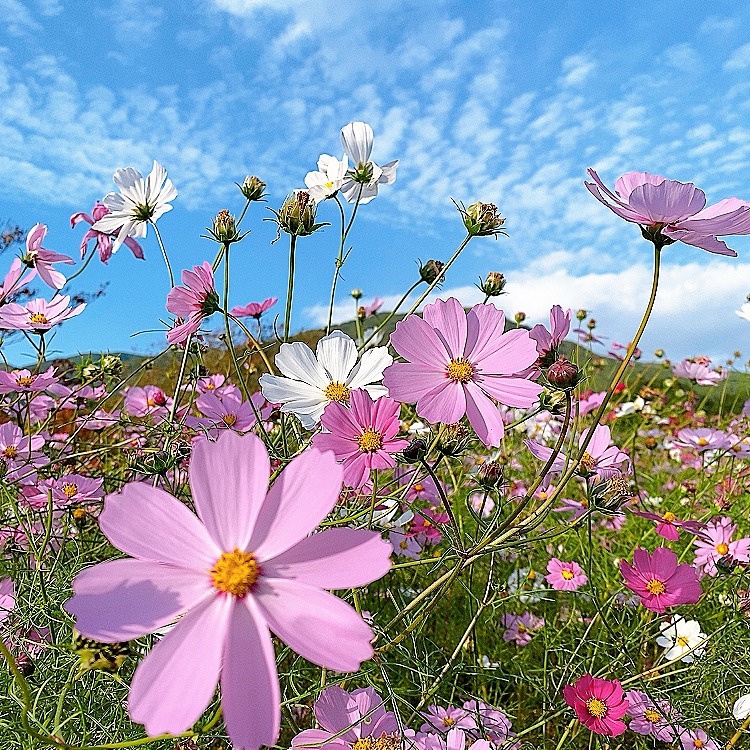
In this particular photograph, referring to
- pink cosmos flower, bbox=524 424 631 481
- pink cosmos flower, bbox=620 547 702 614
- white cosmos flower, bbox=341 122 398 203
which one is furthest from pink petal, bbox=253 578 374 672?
white cosmos flower, bbox=341 122 398 203

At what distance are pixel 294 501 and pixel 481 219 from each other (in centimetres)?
47

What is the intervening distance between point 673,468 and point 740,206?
2.38 metres

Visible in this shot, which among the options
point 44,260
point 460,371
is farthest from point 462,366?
point 44,260

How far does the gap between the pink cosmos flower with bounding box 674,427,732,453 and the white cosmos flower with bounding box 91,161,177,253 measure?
46.1 inches

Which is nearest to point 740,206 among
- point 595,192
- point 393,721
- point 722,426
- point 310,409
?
point 595,192

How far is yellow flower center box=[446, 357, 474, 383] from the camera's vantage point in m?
0.56

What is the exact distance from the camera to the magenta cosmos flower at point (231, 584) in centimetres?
30

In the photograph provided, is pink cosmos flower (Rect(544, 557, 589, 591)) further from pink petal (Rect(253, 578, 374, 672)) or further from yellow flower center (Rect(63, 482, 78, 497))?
pink petal (Rect(253, 578, 374, 672))

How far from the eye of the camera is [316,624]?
314 millimetres

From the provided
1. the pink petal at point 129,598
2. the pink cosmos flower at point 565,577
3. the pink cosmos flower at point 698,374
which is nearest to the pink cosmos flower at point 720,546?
the pink cosmos flower at point 565,577

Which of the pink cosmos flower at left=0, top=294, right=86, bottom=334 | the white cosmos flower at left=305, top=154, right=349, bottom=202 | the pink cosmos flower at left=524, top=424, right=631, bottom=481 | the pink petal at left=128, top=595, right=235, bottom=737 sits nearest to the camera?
the pink petal at left=128, top=595, right=235, bottom=737

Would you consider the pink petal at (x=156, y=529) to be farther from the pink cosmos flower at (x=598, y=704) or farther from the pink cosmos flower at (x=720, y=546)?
the pink cosmos flower at (x=720, y=546)

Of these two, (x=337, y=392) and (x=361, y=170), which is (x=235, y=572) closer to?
(x=337, y=392)

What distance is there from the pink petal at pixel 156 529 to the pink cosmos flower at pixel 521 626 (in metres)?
0.91
